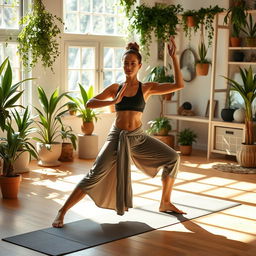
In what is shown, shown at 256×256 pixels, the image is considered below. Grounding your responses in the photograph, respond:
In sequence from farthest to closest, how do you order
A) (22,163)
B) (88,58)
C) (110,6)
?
(110,6)
(88,58)
(22,163)

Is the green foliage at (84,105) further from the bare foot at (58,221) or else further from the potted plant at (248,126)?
the bare foot at (58,221)

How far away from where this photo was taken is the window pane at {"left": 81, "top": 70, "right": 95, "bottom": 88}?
8.45m

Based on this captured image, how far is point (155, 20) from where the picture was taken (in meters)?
8.28

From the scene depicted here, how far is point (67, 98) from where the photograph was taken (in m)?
8.27

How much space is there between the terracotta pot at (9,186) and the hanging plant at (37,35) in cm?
208

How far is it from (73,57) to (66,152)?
Answer: 57.0 inches

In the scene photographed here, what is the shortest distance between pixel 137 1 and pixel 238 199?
4151 mm

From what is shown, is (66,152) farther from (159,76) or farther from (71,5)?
(71,5)

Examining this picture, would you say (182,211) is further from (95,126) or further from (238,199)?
(95,126)

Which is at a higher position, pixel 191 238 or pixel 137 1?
pixel 137 1

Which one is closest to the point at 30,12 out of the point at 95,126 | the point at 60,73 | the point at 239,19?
the point at 60,73

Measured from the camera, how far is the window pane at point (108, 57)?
28.5 feet

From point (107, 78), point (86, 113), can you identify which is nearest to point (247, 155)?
point (86, 113)

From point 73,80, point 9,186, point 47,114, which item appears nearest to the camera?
point 9,186
